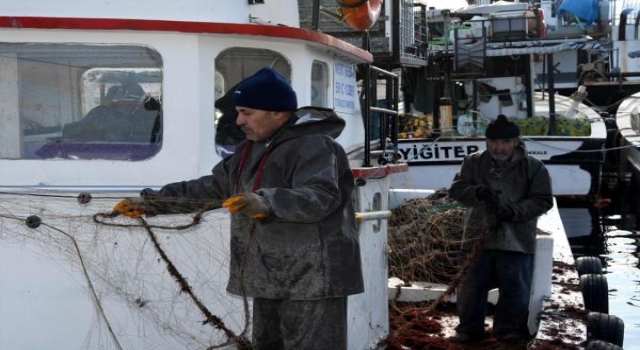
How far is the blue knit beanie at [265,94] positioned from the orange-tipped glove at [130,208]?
738mm

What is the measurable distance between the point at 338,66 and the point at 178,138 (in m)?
1.53

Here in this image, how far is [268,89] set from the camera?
12.7 ft

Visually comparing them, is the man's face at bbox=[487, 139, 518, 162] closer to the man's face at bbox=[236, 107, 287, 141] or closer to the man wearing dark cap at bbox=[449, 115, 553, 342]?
the man wearing dark cap at bbox=[449, 115, 553, 342]

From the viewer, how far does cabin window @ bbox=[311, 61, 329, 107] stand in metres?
5.90

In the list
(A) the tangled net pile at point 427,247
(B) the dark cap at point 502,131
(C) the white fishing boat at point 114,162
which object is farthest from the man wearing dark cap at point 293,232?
(A) the tangled net pile at point 427,247

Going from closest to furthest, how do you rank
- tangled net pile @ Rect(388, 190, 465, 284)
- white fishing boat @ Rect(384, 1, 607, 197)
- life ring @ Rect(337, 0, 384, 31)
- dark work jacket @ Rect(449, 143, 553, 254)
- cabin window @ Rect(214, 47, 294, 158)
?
cabin window @ Rect(214, 47, 294, 158), life ring @ Rect(337, 0, 384, 31), dark work jacket @ Rect(449, 143, 553, 254), tangled net pile @ Rect(388, 190, 465, 284), white fishing boat @ Rect(384, 1, 607, 197)

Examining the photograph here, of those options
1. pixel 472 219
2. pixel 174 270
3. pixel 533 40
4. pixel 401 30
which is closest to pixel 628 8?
pixel 533 40

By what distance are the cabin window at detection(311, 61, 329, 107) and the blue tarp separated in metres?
32.3

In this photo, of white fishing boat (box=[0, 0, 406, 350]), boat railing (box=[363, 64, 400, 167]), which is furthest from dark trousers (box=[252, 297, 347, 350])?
boat railing (box=[363, 64, 400, 167])

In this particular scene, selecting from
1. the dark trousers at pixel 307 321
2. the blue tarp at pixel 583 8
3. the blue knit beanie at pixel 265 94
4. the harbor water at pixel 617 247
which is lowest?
the harbor water at pixel 617 247

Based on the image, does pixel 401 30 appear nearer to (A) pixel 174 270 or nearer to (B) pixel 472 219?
(B) pixel 472 219

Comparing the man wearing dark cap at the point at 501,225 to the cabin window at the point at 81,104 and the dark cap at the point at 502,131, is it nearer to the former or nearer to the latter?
the dark cap at the point at 502,131

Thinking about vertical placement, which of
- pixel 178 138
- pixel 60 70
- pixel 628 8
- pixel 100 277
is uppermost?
pixel 628 8

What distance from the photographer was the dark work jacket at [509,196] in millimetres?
6398
